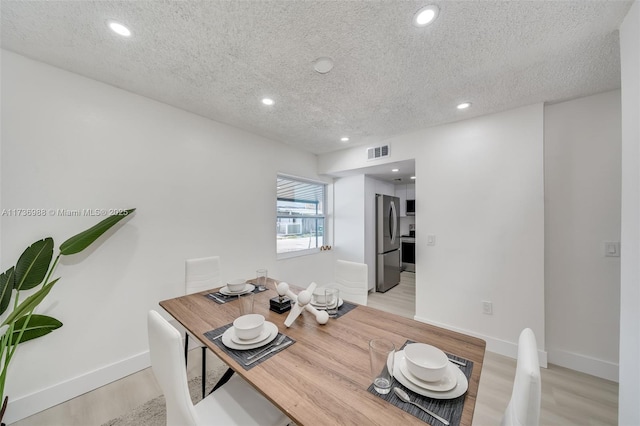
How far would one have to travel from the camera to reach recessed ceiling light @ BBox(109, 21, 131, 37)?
138 centimetres

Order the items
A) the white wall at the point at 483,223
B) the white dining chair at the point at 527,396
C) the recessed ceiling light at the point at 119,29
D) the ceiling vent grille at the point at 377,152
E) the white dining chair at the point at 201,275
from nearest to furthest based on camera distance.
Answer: the white dining chair at the point at 527,396 < the recessed ceiling light at the point at 119,29 < the white dining chair at the point at 201,275 < the white wall at the point at 483,223 < the ceiling vent grille at the point at 377,152

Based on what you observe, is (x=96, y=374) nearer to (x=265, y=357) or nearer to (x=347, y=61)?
(x=265, y=357)

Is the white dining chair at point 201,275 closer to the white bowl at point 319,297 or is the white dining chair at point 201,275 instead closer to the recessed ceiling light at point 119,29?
the white bowl at point 319,297

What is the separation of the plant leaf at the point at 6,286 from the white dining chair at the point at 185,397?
133cm

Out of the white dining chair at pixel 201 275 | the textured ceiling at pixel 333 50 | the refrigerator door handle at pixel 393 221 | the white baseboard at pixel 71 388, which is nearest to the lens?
the textured ceiling at pixel 333 50

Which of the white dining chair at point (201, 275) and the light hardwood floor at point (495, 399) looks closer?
the light hardwood floor at point (495, 399)

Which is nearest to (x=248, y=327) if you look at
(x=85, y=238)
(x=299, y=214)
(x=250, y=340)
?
(x=250, y=340)

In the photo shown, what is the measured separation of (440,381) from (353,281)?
4.13 ft

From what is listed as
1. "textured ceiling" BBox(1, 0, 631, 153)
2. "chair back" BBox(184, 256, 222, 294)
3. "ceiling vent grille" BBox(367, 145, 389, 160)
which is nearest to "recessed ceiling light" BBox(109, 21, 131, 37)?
"textured ceiling" BBox(1, 0, 631, 153)

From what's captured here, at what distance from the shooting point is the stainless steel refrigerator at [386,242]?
434 centimetres

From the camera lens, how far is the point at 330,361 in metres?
1.05

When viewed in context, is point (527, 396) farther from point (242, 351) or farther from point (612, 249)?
point (612, 249)

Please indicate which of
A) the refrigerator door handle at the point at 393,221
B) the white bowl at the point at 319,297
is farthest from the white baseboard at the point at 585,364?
the refrigerator door handle at the point at 393,221

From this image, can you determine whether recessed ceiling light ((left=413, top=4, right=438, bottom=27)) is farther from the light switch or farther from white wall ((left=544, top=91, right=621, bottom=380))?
the light switch
